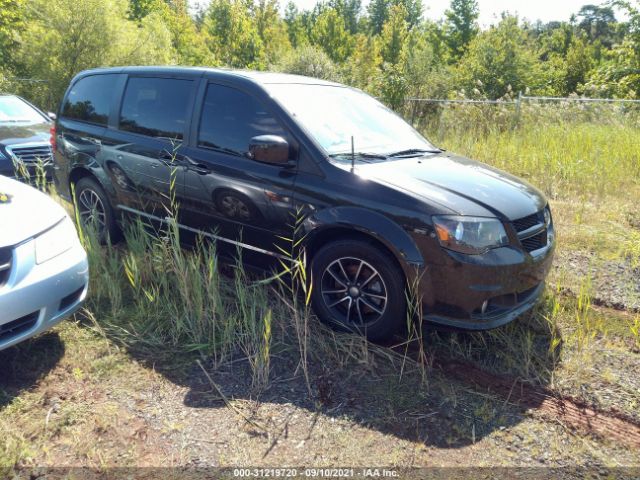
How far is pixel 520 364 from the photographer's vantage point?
3143 mm

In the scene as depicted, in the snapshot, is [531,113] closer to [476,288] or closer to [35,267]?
[476,288]

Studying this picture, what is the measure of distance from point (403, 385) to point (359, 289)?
2.22 ft

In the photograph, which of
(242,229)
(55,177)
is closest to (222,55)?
(55,177)

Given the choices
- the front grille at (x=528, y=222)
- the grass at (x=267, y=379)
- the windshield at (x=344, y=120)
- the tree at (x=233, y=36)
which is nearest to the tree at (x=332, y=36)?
the tree at (x=233, y=36)

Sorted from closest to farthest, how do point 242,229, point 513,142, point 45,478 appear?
point 45,478, point 242,229, point 513,142

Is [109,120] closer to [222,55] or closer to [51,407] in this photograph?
[51,407]

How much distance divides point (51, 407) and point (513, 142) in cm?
893

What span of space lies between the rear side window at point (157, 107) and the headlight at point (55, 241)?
1.28 meters

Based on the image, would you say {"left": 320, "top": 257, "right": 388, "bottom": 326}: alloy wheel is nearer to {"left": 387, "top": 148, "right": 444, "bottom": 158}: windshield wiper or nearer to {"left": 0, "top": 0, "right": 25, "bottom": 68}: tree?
{"left": 387, "top": 148, "right": 444, "bottom": 158}: windshield wiper

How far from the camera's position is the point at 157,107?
4.34m

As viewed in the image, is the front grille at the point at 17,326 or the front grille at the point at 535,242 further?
the front grille at the point at 535,242

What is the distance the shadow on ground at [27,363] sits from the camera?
109 inches

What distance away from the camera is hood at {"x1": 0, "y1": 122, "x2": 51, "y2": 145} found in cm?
699

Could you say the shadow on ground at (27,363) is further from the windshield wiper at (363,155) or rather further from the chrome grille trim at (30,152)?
the chrome grille trim at (30,152)
